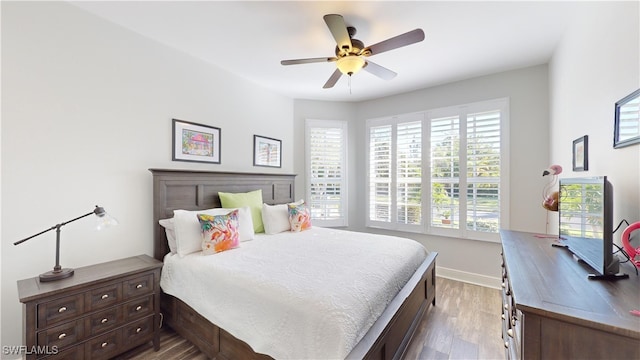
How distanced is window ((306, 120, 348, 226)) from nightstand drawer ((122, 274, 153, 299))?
2.61m

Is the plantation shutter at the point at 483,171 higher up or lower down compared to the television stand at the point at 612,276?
higher up

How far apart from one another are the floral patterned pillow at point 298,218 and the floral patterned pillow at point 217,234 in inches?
34.0

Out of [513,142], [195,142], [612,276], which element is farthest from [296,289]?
[513,142]

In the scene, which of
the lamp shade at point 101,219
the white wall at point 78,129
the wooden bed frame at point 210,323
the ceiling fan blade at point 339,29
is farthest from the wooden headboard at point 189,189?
the ceiling fan blade at point 339,29

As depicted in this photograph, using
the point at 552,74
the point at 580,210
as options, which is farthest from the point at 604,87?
the point at 552,74

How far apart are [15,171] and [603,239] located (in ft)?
11.5

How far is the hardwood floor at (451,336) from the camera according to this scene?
6.63 feet

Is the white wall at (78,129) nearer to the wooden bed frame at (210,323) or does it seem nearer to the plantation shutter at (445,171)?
the wooden bed frame at (210,323)

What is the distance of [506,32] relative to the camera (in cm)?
235

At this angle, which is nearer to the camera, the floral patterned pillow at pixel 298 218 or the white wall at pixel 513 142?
the white wall at pixel 513 142

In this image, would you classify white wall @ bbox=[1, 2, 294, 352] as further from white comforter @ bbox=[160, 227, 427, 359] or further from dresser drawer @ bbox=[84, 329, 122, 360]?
white comforter @ bbox=[160, 227, 427, 359]

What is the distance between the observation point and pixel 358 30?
2295mm

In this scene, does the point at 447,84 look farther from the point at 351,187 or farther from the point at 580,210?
the point at 580,210

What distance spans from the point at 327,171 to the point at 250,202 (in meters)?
1.71
